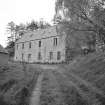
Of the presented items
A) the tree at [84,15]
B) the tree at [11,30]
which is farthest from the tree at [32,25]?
the tree at [84,15]

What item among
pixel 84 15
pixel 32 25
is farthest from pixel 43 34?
pixel 32 25

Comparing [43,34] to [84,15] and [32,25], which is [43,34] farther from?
[32,25]

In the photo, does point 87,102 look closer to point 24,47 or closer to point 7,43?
point 24,47

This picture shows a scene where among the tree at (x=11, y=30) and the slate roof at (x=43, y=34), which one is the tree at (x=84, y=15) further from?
the tree at (x=11, y=30)

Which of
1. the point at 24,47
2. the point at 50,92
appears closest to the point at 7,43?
the point at 24,47

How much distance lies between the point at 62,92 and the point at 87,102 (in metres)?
2.04

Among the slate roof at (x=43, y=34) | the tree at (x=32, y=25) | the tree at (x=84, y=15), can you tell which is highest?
the tree at (x=32, y=25)

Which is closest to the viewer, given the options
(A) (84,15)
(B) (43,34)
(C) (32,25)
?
Result: (A) (84,15)

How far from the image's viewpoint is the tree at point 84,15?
10.6m

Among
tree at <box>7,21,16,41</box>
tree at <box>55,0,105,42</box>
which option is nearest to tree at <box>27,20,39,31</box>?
tree at <box>7,21,16,41</box>

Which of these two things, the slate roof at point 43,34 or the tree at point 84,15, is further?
the slate roof at point 43,34

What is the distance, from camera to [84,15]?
12.7 m

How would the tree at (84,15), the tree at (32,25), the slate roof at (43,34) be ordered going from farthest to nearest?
the tree at (32,25) < the slate roof at (43,34) < the tree at (84,15)

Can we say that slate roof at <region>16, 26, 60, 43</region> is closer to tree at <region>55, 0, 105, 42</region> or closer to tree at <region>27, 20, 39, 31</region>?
tree at <region>55, 0, 105, 42</region>
